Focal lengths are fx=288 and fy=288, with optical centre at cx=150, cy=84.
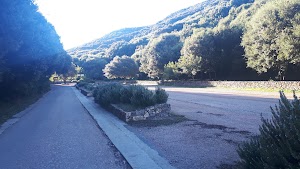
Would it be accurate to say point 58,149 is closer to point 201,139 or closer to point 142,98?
point 201,139

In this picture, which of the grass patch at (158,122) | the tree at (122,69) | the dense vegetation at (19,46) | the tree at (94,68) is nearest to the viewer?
the grass patch at (158,122)

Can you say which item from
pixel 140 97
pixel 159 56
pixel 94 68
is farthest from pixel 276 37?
pixel 94 68

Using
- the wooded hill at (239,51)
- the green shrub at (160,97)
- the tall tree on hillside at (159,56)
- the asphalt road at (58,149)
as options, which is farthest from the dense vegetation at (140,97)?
the tall tree on hillside at (159,56)

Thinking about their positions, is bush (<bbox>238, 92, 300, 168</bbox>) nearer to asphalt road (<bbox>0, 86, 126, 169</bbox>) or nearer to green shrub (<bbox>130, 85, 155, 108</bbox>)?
asphalt road (<bbox>0, 86, 126, 169</bbox>)

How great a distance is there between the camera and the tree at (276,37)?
33844 mm

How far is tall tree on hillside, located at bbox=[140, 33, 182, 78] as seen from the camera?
7469cm

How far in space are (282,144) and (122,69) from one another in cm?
8924

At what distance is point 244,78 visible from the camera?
5125cm

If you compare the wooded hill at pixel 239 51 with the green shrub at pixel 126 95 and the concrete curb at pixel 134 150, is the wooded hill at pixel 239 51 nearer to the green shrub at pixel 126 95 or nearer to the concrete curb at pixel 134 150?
the green shrub at pixel 126 95

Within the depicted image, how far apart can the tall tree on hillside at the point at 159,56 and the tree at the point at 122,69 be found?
10258 mm

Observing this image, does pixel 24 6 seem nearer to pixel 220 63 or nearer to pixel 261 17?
pixel 261 17

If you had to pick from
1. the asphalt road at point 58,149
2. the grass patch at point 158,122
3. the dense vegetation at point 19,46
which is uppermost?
the dense vegetation at point 19,46

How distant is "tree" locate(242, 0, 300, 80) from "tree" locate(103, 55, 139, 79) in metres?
56.1

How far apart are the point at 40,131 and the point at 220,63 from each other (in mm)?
46453
